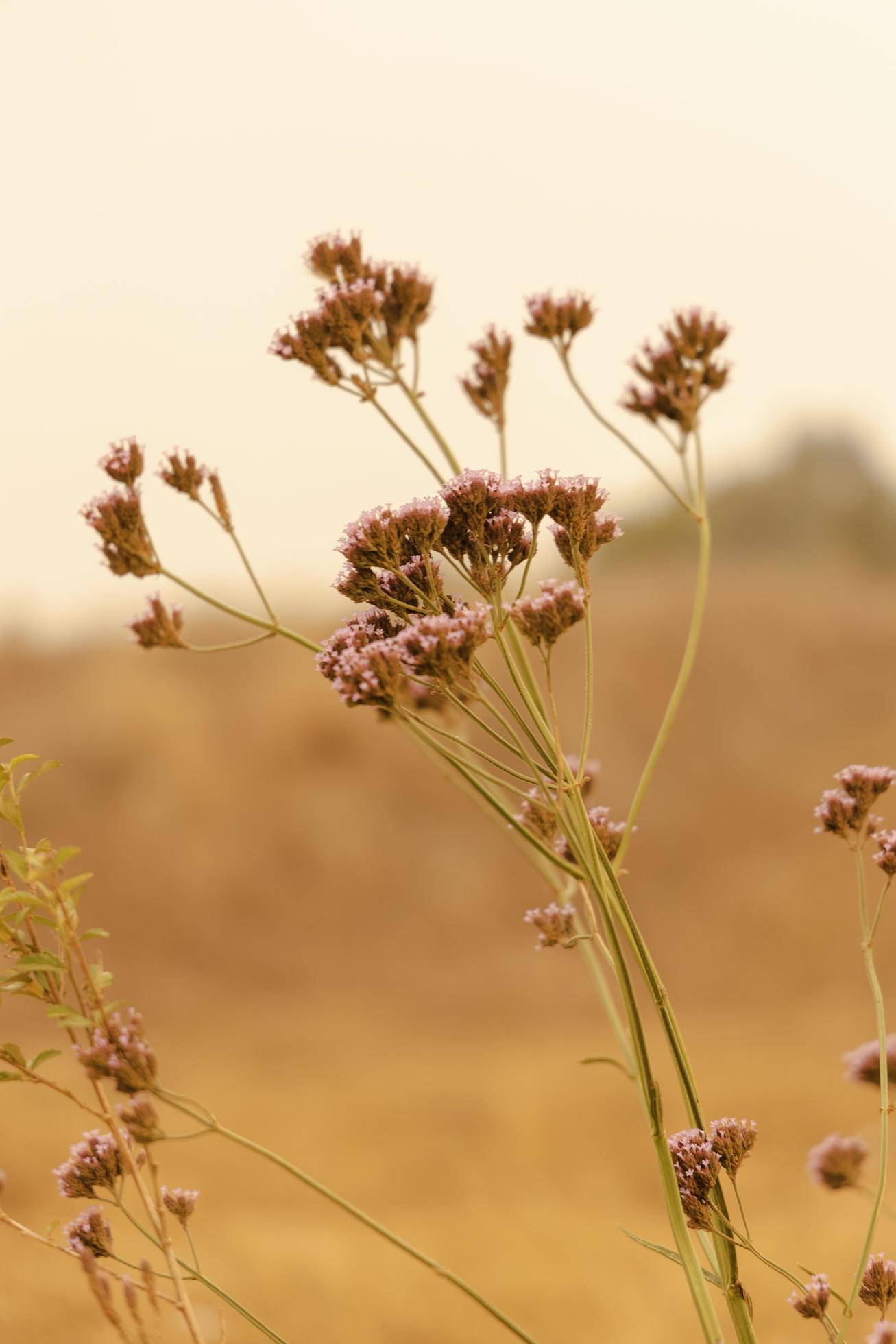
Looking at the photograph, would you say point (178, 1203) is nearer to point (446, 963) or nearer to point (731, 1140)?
point (731, 1140)

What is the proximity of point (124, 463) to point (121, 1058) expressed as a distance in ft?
2.37

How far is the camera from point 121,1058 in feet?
3.84

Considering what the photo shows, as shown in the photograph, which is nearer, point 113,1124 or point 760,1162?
point 113,1124

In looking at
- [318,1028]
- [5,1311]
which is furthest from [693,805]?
[5,1311]

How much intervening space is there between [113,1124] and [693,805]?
809cm

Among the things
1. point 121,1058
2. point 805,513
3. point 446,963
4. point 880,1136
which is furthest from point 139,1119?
point 805,513

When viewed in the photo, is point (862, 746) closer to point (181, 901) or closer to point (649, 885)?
point (649, 885)

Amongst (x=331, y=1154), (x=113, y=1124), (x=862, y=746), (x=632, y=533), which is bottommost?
(x=113, y=1124)

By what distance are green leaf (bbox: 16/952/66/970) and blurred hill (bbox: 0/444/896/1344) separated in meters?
2.15

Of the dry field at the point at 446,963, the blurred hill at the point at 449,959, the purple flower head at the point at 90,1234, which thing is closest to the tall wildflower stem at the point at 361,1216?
the purple flower head at the point at 90,1234

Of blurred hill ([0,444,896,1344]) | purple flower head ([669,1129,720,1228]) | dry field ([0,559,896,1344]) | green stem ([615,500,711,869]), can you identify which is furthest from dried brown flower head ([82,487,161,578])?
dry field ([0,559,896,1344])

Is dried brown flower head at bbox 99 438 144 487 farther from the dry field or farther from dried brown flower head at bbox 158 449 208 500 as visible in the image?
the dry field

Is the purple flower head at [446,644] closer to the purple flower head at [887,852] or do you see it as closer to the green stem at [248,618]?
the green stem at [248,618]

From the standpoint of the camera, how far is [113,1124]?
1149 millimetres
